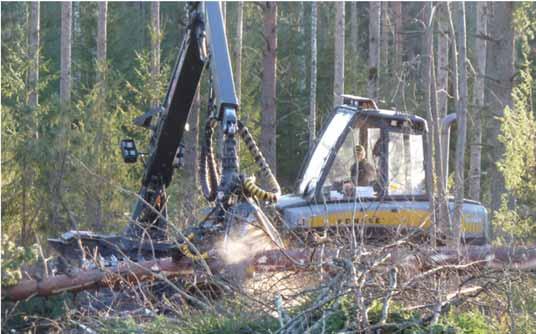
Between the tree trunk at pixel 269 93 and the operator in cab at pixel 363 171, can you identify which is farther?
the tree trunk at pixel 269 93

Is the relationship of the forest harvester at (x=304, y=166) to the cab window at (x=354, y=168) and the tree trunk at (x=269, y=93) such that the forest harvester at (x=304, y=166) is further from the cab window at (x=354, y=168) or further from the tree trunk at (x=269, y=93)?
the tree trunk at (x=269, y=93)

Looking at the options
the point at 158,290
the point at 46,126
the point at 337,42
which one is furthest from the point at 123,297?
the point at 337,42

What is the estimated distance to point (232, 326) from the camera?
7.14m

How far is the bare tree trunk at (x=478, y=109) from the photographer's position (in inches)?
672

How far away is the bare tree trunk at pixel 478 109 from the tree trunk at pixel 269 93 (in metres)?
4.43

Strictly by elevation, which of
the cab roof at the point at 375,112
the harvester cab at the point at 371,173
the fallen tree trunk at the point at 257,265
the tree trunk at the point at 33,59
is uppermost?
the tree trunk at the point at 33,59

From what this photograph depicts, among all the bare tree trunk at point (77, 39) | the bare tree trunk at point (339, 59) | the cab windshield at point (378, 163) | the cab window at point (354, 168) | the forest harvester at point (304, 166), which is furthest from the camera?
the bare tree trunk at point (77, 39)

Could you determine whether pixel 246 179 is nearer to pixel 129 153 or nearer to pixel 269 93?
pixel 129 153

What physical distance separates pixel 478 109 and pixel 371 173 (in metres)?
6.89

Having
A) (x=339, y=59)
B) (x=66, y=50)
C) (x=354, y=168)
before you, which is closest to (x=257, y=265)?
(x=354, y=168)

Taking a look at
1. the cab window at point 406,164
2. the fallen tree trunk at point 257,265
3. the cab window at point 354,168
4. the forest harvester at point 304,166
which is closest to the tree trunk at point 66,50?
the forest harvester at point 304,166

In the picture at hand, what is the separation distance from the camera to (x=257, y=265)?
8516 millimetres

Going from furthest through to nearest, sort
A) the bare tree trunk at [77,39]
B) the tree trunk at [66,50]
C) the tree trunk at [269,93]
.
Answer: the bare tree trunk at [77,39], the tree trunk at [66,50], the tree trunk at [269,93]

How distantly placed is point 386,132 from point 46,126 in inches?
353
